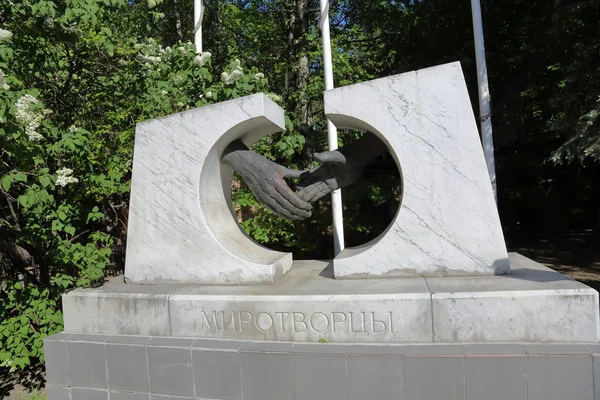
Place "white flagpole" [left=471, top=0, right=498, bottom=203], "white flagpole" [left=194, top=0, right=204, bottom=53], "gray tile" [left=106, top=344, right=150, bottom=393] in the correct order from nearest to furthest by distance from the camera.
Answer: "gray tile" [left=106, top=344, right=150, bottom=393]
"white flagpole" [left=194, top=0, right=204, bottom=53]
"white flagpole" [left=471, top=0, right=498, bottom=203]

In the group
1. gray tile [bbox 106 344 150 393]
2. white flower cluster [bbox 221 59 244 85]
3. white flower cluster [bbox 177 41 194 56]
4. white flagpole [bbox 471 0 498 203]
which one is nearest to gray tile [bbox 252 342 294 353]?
gray tile [bbox 106 344 150 393]

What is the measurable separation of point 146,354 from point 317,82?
24.0 feet

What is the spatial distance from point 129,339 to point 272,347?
1379mm

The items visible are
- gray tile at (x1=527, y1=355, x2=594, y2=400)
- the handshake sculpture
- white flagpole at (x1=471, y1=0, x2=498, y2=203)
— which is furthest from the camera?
white flagpole at (x1=471, y1=0, x2=498, y2=203)

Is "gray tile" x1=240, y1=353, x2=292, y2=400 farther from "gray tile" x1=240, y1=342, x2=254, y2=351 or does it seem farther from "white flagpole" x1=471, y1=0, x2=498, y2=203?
"white flagpole" x1=471, y1=0, x2=498, y2=203

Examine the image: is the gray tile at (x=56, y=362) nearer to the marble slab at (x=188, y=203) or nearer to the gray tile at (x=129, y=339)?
the gray tile at (x=129, y=339)

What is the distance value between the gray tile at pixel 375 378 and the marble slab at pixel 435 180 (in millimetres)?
1046

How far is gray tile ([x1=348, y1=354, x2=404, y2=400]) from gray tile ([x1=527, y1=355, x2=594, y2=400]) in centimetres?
92

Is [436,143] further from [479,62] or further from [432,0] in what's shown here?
[432,0]

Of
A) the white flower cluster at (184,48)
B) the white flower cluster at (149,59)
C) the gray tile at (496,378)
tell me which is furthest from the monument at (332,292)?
the white flower cluster at (184,48)

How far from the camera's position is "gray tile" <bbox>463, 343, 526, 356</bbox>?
10.8 ft

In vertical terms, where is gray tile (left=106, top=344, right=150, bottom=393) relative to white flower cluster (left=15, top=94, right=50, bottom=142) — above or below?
below

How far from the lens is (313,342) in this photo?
3.72m

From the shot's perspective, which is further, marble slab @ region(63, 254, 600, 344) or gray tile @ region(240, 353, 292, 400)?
gray tile @ region(240, 353, 292, 400)
